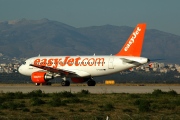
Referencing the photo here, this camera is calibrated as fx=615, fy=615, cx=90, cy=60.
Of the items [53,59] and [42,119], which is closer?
[42,119]

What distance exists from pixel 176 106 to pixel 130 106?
2.70 meters

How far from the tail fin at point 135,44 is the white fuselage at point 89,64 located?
4.78 ft

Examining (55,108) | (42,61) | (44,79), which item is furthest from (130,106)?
(42,61)

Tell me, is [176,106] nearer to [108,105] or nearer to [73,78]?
[108,105]

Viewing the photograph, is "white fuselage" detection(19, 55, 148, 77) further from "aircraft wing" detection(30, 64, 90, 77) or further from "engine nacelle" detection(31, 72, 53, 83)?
"engine nacelle" detection(31, 72, 53, 83)

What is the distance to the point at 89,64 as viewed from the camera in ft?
226

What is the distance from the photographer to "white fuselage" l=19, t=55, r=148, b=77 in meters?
66.0

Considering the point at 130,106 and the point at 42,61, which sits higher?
the point at 42,61

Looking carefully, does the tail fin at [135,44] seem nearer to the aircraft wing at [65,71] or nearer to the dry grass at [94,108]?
the aircraft wing at [65,71]

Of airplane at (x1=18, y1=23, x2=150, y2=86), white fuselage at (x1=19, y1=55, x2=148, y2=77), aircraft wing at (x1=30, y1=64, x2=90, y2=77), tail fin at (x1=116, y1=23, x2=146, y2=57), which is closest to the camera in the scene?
white fuselage at (x1=19, y1=55, x2=148, y2=77)

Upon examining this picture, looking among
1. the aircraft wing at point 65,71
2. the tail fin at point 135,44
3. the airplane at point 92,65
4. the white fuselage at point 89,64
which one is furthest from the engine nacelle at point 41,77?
the tail fin at point 135,44

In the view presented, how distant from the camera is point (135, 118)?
87.6 ft

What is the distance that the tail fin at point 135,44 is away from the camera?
67375 mm

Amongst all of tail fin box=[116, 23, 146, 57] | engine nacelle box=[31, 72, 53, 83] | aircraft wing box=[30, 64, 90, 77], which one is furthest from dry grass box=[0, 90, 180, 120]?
engine nacelle box=[31, 72, 53, 83]
